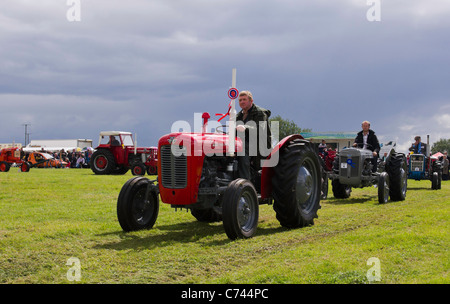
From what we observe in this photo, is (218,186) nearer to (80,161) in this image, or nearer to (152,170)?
(152,170)

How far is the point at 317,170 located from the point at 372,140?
4.83 meters

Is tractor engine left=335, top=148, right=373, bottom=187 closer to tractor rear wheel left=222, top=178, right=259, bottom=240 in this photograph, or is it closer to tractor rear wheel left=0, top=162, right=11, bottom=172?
tractor rear wheel left=222, top=178, right=259, bottom=240

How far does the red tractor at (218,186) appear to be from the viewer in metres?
5.91

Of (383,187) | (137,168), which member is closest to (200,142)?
(383,187)

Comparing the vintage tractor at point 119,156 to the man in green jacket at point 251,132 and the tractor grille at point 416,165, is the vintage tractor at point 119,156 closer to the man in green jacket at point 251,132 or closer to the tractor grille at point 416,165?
the tractor grille at point 416,165

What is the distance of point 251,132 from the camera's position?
6.51 m

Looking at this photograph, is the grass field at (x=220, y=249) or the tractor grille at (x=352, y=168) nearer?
the grass field at (x=220, y=249)

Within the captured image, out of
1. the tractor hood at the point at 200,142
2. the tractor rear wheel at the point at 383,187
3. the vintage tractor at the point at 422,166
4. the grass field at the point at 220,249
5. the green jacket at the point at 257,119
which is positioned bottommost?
the grass field at the point at 220,249

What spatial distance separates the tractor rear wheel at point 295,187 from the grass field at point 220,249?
214mm

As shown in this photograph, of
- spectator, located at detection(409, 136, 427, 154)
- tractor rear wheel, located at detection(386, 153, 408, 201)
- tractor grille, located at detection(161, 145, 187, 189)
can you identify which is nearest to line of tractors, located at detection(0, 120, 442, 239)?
tractor grille, located at detection(161, 145, 187, 189)

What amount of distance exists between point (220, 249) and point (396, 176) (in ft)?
24.4

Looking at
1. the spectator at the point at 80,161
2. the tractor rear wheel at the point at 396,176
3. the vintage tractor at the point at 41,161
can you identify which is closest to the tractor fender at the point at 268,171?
the tractor rear wheel at the point at 396,176

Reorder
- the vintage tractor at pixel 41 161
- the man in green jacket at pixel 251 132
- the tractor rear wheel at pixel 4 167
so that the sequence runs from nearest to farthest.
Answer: the man in green jacket at pixel 251 132 → the tractor rear wheel at pixel 4 167 → the vintage tractor at pixel 41 161

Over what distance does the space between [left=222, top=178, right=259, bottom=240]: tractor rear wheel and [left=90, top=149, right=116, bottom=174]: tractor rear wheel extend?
18135 mm
